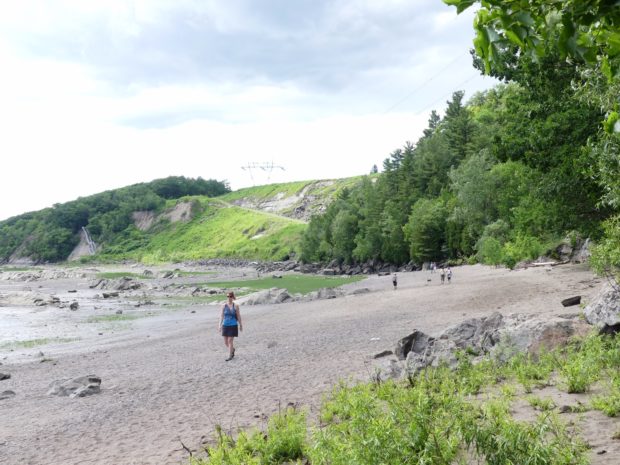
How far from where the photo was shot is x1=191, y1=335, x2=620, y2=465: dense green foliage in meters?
5.41

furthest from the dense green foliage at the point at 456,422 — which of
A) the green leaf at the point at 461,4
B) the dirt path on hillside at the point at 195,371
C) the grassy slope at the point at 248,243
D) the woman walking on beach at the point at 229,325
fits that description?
the grassy slope at the point at 248,243

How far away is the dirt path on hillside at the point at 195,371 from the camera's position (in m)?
10.1

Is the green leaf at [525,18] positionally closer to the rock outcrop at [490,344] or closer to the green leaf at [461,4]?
the green leaf at [461,4]

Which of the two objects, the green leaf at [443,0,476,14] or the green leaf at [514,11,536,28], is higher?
the green leaf at [443,0,476,14]

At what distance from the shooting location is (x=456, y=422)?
5.83m

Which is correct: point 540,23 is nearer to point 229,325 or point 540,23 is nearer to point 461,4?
point 461,4

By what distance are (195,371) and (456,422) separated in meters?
12.5

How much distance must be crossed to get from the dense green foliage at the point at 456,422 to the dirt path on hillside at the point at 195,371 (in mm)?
1130

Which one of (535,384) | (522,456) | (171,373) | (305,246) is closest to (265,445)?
(522,456)

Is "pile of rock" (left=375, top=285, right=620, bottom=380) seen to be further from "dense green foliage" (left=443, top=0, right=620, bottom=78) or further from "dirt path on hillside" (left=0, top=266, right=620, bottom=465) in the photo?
"dense green foliage" (left=443, top=0, right=620, bottom=78)

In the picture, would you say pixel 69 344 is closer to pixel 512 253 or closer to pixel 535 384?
pixel 535 384

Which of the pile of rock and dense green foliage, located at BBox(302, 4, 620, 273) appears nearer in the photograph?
dense green foliage, located at BBox(302, 4, 620, 273)

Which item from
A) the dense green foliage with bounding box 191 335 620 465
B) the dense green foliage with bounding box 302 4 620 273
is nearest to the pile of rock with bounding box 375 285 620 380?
the dense green foliage with bounding box 191 335 620 465

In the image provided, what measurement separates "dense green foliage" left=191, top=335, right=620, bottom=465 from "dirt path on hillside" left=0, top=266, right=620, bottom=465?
1.13m
